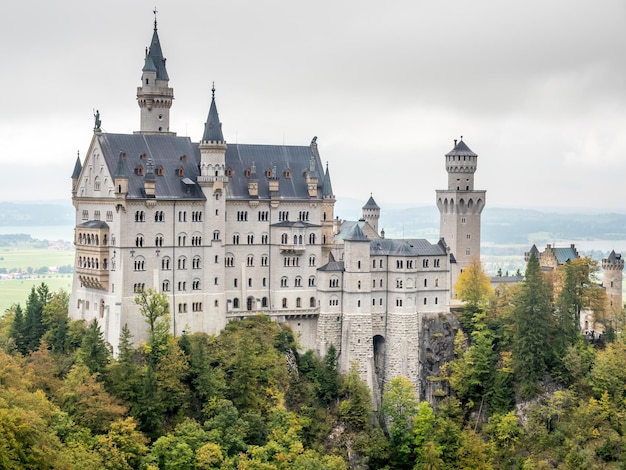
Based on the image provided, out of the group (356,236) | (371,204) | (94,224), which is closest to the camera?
(94,224)

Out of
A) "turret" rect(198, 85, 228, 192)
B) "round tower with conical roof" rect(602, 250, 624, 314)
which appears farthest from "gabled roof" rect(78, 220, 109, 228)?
"round tower with conical roof" rect(602, 250, 624, 314)

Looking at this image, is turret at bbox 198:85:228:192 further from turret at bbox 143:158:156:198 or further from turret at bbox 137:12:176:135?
turret at bbox 137:12:176:135

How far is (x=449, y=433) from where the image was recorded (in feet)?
354

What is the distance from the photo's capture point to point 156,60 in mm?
115562

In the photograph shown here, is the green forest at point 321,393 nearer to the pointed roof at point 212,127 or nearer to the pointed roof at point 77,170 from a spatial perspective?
the pointed roof at point 77,170

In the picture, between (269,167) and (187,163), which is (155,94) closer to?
(187,163)

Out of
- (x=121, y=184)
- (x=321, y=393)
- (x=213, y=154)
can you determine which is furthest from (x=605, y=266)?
(x=121, y=184)

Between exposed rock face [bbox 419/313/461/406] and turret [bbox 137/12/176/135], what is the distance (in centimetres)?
3351

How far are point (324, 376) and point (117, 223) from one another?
25.3m

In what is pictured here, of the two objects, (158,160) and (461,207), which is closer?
(158,160)

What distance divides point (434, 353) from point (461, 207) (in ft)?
63.5

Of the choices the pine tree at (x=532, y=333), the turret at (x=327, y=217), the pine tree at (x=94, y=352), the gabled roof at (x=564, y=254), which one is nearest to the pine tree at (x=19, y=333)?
the pine tree at (x=94, y=352)

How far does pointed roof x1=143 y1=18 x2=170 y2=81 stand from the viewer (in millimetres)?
114875

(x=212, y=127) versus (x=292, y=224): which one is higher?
(x=212, y=127)
